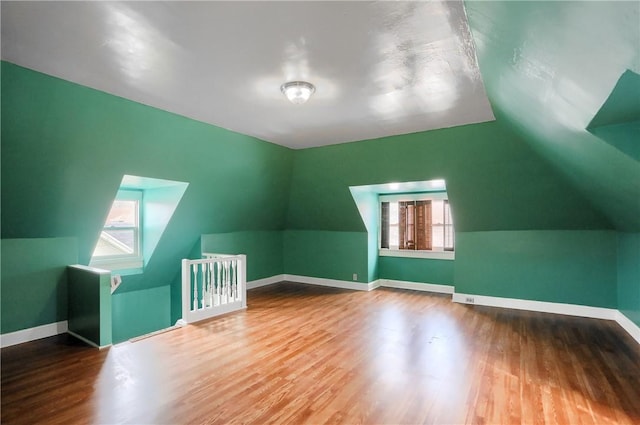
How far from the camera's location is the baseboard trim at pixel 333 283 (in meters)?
6.23

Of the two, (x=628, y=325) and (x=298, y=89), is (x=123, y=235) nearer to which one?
(x=298, y=89)

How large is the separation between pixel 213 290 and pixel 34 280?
198cm

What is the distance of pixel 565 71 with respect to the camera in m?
1.68

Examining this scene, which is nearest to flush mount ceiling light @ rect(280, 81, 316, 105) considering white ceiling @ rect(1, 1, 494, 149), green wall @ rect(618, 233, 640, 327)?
white ceiling @ rect(1, 1, 494, 149)

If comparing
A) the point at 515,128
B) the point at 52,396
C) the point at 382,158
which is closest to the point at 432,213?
the point at 382,158

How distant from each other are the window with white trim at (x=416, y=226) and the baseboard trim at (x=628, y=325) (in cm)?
232

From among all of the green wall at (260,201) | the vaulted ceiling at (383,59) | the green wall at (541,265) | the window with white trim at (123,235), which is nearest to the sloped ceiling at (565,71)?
the vaulted ceiling at (383,59)

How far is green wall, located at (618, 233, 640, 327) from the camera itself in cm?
363

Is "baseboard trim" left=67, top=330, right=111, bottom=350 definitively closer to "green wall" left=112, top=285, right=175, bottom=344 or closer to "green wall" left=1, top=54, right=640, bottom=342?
"green wall" left=1, top=54, right=640, bottom=342

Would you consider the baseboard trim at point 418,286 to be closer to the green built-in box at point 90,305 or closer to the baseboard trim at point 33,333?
the green built-in box at point 90,305

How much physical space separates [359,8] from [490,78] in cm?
136

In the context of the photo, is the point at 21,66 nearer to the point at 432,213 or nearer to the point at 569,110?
the point at 569,110

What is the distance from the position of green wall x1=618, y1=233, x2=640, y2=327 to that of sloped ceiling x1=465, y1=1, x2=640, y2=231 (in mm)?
699

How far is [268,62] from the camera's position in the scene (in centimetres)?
237
